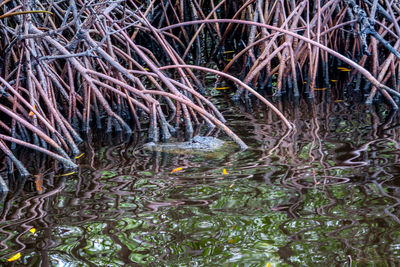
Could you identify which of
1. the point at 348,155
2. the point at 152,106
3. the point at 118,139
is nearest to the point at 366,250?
the point at 348,155

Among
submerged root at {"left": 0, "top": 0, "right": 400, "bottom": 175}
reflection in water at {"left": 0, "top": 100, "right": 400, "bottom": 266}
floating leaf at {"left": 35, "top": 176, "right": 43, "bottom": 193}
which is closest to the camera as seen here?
reflection in water at {"left": 0, "top": 100, "right": 400, "bottom": 266}

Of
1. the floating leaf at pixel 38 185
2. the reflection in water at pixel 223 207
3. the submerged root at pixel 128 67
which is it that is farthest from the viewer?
the submerged root at pixel 128 67

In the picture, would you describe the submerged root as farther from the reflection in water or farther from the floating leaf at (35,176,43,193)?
the reflection in water

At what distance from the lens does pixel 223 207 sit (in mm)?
3025

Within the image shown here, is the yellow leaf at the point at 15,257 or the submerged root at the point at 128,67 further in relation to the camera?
the submerged root at the point at 128,67

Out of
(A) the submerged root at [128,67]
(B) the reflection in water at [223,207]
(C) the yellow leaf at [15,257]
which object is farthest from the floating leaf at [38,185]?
(C) the yellow leaf at [15,257]

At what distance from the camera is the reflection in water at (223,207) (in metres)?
2.52

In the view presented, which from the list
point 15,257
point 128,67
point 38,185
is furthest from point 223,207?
point 128,67

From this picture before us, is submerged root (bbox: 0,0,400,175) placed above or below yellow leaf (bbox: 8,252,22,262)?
above

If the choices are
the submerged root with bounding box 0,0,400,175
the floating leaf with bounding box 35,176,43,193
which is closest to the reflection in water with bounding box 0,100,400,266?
the floating leaf with bounding box 35,176,43,193

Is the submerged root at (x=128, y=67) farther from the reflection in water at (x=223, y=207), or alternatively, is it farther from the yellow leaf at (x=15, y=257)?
the yellow leaf at (x=15, y=257)

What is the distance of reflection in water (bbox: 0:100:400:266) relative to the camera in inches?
99.2

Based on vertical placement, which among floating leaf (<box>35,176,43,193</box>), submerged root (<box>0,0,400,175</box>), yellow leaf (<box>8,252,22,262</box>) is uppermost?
submerged root (<box>0,0,400,175</box>)

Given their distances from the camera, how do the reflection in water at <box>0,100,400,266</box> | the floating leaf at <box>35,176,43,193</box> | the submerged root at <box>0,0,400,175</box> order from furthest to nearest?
the submerged root at <box>0,0,400,175</box>, the floating leaf at <box>35,176,43,193</box>, the reflection in water at <box>0,100,400,266</box>
